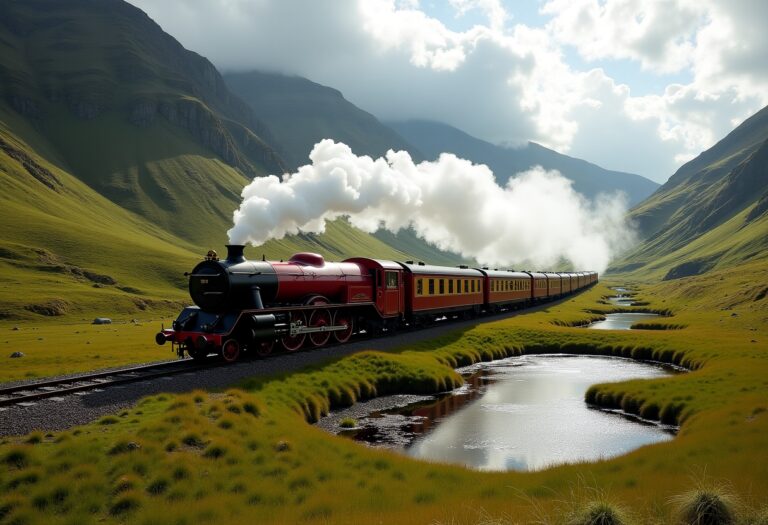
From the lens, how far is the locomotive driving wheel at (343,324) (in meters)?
30.6

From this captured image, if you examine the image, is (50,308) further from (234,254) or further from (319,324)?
(234,254)

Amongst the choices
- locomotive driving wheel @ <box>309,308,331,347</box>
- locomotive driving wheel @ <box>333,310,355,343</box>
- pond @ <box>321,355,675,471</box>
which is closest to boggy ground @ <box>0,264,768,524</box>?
pond @ <box>321,355,675,471</box>

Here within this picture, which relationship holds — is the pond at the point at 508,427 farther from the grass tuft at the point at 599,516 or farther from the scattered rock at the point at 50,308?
the scattered rock at the point at 50,308

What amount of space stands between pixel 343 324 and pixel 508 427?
12.8 meters

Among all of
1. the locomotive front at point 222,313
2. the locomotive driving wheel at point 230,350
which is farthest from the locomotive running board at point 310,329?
the locomotive driving wheel at point 230,350

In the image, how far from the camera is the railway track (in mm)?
16438

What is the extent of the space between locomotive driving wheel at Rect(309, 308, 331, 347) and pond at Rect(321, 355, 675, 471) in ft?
21.3

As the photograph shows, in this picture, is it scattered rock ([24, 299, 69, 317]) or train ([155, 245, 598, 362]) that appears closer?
train ([155, 245, 598, 362])

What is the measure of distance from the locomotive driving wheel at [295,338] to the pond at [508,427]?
5.71m

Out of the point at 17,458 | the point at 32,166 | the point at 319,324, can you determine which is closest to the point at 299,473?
the point at 17,458

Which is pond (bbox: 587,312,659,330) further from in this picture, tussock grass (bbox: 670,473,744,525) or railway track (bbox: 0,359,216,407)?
tussock grass (bbox: 670,473,744,525)

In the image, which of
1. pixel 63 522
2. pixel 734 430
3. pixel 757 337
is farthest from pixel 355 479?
pixel 757 337

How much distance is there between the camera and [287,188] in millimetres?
36625

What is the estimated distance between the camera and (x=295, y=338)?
27578mm
